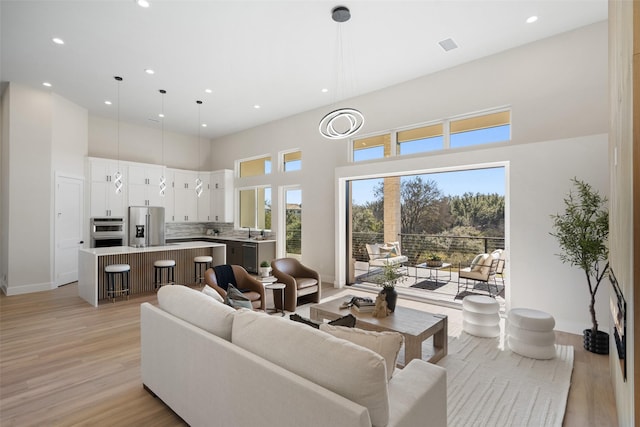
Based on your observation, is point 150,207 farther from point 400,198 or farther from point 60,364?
point 400,198

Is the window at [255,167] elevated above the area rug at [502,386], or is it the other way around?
the window at [255,167]

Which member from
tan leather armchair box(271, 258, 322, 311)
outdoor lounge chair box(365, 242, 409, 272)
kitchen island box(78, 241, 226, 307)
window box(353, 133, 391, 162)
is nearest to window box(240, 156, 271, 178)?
kitchen island box(78, 241, 226, 307)

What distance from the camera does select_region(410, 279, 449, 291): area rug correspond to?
625 centimetres

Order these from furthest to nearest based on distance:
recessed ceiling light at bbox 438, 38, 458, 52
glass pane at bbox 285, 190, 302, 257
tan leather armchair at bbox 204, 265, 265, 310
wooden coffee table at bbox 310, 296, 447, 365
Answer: glass pane at bbox 285, 190, 302, 257 < recessed ceiling light at bbox 438, 38, 458, 52 < tan leather armchair at bbox 204, 265, 265, 310 < wooden coffee table at bbox 310, 296, 447, 365

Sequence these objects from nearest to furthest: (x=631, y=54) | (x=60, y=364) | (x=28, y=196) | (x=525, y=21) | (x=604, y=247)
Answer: (x=631, y=54) → (x=60, y=364) → (x=604, y=247) → (x=525, y=21) → (x=28, y=196)

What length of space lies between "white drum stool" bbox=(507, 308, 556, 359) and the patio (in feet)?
4.96

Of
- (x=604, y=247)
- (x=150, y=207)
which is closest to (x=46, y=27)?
(x=150, y=207)

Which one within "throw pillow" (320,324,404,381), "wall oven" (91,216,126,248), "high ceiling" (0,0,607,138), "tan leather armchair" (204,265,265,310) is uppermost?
"high ceiling" (0,0,607,138)

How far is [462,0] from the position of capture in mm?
3457

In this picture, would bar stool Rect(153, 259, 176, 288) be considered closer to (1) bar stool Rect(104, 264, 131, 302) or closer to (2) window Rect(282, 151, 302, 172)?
(1) bar stool Rect(104, 264, 131, 302)

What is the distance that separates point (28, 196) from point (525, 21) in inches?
333

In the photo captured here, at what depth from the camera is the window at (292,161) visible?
24.7 ft

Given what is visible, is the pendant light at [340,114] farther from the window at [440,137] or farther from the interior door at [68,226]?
the interior door at [68,226]

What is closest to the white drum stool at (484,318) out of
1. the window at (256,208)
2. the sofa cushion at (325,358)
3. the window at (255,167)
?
the sofa cushion at (325,358)
